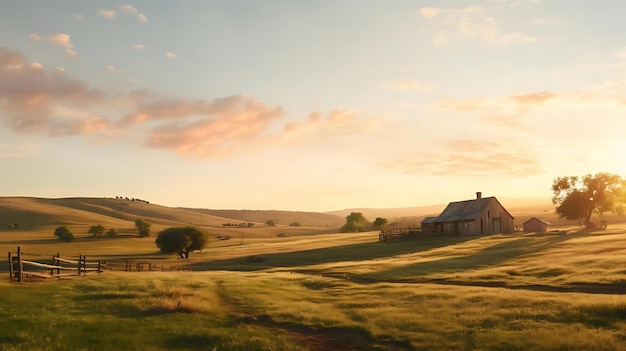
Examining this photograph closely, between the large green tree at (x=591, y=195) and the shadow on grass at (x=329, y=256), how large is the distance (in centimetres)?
3301

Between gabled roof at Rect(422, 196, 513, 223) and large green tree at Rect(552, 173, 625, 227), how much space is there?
621 inches

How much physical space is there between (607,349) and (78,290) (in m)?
31.2

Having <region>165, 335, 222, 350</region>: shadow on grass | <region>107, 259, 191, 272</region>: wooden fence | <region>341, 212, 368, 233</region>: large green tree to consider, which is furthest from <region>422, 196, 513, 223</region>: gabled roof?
<region>165, 335, 222, 350</region>: shadow on grass

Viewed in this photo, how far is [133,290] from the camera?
36094 mm

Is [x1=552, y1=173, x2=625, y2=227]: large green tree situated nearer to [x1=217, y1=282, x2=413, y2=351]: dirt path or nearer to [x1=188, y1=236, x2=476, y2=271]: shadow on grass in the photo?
[x1=188, y1=236, x2=476, y2=271]: shadow on grass

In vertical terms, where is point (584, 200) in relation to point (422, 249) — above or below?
above

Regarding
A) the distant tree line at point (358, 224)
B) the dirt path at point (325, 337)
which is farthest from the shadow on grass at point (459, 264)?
the distant tree line at point (358, 224)

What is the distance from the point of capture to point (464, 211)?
350 feet

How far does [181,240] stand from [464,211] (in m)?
59.3

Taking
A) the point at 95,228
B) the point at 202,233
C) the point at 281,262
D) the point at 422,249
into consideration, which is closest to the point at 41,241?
the point at 95,228

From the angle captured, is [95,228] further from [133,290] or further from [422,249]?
[133,290]

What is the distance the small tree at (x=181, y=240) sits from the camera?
348 ft

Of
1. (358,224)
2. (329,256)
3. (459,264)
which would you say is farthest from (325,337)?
(358,224)

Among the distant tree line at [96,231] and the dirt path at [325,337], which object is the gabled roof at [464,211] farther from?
the distant tree line at [96,231]
